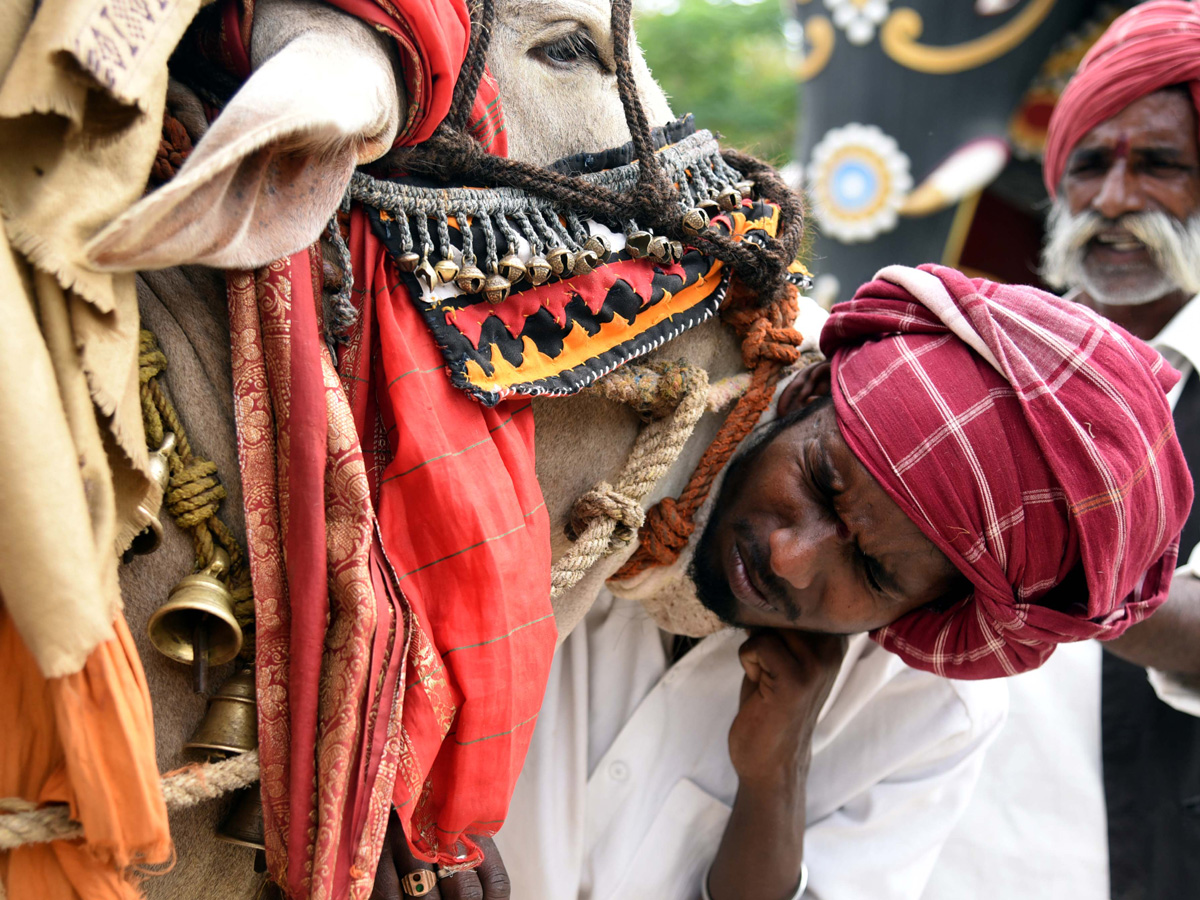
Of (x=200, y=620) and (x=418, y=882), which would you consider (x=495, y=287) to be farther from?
(x=418, y=882)

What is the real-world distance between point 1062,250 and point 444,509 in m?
2.39

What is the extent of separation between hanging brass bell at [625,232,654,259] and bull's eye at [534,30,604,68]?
231mm

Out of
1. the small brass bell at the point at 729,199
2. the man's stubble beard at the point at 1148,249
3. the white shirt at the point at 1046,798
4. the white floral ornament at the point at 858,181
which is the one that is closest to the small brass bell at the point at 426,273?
the small brass bell at the point at 729,199

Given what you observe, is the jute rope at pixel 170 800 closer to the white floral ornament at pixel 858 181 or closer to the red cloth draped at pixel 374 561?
the red cloth draped at pixel 374 561

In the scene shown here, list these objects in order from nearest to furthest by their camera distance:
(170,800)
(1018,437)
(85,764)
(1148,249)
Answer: (85,764) → (170,800) → (1018,437) → (1148,249)

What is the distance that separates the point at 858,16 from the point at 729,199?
271 centimetres

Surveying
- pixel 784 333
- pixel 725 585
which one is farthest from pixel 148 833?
pixel 784 333

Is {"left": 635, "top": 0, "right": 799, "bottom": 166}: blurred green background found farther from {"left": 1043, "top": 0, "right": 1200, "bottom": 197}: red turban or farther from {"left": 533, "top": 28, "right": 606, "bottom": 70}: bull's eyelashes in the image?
{"left": 533, "top": 28, "right": 606, "bottom": 70}: bull's eyelashes

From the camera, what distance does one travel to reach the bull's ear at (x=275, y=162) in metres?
0.62

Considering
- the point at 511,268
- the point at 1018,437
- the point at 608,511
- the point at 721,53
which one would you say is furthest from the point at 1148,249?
the point at 721,53

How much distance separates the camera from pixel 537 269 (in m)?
0.95

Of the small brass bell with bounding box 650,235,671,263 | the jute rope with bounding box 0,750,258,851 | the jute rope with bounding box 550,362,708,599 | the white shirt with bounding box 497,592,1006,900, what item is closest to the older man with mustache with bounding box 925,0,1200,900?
the white shirt with bounding box 497,592,1006,900

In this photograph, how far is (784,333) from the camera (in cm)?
120

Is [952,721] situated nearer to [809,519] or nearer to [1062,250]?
[809,519]
